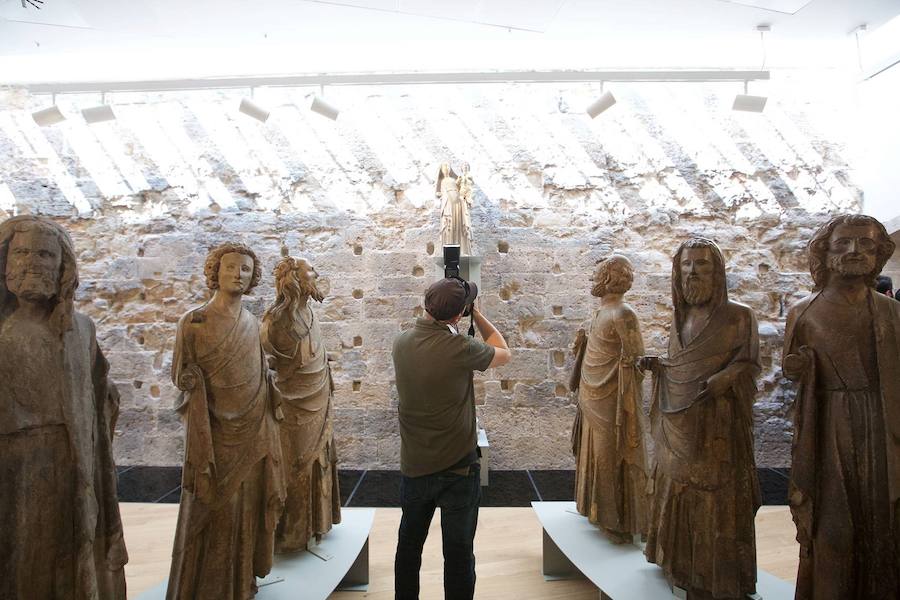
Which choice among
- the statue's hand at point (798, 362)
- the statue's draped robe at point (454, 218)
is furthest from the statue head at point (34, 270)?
the statue's draped robe at point (454, 218)

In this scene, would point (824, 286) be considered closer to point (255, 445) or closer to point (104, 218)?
point (255, 445)

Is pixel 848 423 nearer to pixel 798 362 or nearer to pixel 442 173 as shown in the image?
pixel 798 362

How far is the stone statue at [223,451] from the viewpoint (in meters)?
2.21

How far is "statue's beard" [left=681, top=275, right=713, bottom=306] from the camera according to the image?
2.42 metres

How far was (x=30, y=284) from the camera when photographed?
1.72 metres

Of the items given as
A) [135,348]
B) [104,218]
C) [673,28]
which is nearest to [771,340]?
[673,28]

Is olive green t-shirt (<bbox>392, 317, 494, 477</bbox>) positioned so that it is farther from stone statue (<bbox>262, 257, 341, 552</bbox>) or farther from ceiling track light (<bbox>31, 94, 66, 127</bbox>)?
ceiling track light (<bbox>31, 94, 66, 127</bbox>)

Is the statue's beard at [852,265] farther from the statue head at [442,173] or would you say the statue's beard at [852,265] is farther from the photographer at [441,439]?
the statue head at [442,173]

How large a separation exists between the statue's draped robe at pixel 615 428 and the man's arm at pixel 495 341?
878mm

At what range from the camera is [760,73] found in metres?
5.27

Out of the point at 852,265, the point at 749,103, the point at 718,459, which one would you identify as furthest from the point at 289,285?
the point at 749,103

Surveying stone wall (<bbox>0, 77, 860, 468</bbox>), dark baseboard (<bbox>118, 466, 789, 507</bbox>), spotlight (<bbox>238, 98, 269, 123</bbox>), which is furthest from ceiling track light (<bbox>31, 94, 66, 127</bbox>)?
dark baseboard (<bbox>118, 466, 789, 507</bbox>)

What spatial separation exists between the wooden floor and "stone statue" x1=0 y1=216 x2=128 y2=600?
151cm

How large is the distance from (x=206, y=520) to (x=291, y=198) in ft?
13.9
